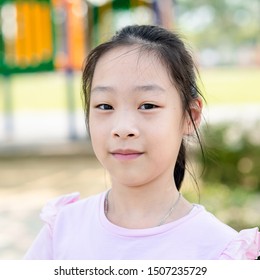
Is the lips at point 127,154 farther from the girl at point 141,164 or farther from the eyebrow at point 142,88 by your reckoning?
the eyebrow at point 142,88

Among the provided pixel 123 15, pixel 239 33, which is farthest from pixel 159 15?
pixel 239 33

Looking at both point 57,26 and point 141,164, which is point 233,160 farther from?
point 141,164

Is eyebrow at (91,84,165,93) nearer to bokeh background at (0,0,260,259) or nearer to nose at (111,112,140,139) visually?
nose at (111,112,140,139)

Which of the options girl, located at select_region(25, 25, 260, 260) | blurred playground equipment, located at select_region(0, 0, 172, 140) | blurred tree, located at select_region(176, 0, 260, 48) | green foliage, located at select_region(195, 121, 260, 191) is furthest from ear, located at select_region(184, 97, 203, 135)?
blurred tree, located at select_region(176, 0, 260, 48)

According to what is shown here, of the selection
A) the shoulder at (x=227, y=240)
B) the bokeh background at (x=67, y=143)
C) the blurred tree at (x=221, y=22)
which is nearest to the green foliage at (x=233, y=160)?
the bokeh background at (x=67, y=143)

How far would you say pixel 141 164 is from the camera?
102 cm

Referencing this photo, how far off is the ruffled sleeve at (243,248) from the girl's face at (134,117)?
18 centimetres

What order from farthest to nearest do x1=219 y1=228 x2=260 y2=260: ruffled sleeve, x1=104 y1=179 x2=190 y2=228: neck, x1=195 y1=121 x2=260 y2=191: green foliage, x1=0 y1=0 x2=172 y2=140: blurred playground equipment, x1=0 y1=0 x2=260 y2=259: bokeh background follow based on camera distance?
x1=0 y1=0 x2=172 y2=140: blurred playground equipment
x1=195 y1=121 x2=260 y2=191: green foliage
x1=0 y1=0 x2=260 y2=259: bokeh background
x1=104 y1=179 x2=190 y2=228: neck
x1=219 y1=228 x2=260 y2=260: ruffled sleeve

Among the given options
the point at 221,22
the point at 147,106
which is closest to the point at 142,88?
the point at 147,106

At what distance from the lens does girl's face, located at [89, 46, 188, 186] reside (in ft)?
3.30

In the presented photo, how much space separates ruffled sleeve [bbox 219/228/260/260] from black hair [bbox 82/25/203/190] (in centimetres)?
24

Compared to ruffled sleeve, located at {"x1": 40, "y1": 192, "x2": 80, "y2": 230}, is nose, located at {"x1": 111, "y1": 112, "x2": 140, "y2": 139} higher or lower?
higher

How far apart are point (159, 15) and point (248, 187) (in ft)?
9.65

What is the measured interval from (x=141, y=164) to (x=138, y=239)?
0.44 ft
